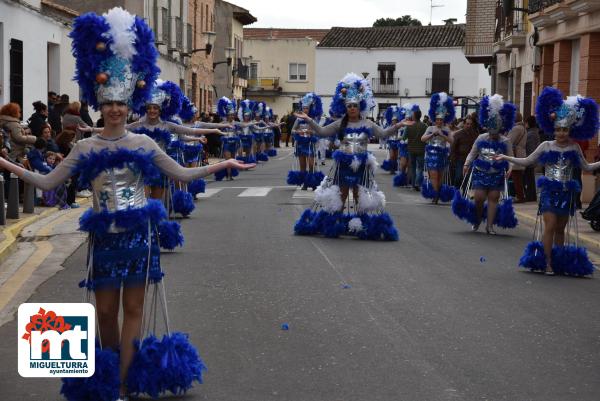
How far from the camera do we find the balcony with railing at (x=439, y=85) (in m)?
88.6

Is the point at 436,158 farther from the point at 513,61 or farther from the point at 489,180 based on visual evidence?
the point at 513,61

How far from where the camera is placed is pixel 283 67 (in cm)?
9500

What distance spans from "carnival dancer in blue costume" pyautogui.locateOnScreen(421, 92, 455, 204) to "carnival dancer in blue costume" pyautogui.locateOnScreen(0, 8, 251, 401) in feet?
48.9

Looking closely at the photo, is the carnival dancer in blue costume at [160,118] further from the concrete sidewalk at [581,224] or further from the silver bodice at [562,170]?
the concrete sidewalk at [581,224]

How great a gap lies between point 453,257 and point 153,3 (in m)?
32.8

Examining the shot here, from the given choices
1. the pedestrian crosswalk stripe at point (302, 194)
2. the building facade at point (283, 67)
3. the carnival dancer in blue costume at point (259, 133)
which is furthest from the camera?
the building facade at point (283, 67)

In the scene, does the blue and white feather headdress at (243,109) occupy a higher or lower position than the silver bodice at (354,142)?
higher

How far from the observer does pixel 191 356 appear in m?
6.56

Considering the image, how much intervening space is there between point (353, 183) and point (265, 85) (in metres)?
79.5

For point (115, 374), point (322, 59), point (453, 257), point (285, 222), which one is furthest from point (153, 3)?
point (322, 59)

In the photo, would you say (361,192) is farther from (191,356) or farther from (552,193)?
(191,356)

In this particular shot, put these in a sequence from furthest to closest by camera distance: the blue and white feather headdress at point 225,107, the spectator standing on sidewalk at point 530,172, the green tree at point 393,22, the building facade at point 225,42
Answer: the green tree at point 393,22 < the building facade at point 225,42 < the blue and white feather headdress at point 225,107 < the spectator standing on sidewalk at point 530,172

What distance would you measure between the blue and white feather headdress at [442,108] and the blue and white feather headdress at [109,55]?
50.2 ft

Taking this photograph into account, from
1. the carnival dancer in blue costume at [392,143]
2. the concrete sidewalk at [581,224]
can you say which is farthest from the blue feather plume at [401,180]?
the concrete sidewalk at [581,224]
